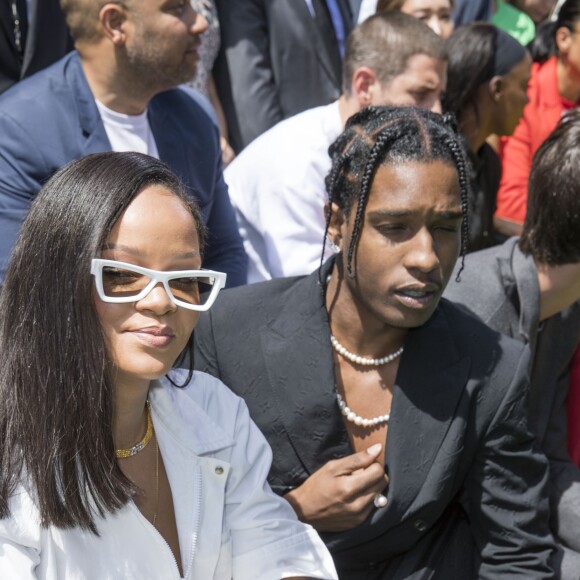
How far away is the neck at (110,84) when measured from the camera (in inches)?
136

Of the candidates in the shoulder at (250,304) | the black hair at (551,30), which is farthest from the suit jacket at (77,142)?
the black hair at (551,30)

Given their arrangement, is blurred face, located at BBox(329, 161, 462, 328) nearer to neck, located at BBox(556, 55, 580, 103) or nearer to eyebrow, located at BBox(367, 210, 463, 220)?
eyebrow, located at BBox(367, 210, 463, 220)

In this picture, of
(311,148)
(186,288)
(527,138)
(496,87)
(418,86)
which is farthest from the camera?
(527,138)

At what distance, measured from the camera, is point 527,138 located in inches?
209

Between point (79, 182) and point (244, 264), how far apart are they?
5.69ft

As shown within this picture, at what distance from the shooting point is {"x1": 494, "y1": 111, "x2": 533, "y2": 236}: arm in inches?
195

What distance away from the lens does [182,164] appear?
3580 millimetres

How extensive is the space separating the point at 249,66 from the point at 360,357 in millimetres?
2120

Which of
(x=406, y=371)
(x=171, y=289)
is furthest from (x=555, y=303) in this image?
(x=171, y=289)

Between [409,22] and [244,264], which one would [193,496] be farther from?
[409,22]

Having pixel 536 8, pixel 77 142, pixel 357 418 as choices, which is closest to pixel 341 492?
pixel 357 418

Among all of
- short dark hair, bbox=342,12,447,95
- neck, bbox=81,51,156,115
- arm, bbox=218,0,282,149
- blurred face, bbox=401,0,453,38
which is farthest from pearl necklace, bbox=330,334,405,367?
blurred face, bbox=401,0,453,38

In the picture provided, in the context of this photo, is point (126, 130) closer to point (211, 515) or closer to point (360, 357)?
point (360, 357)

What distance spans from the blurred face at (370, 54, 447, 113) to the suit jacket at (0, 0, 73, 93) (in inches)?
47.2
